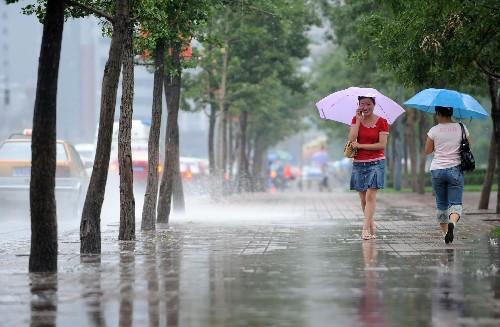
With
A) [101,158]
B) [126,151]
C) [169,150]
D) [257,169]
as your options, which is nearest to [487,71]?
[126,151]

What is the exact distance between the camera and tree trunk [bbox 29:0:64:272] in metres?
12.4

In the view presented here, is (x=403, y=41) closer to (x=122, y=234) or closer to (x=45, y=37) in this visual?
(x=122, y=234)

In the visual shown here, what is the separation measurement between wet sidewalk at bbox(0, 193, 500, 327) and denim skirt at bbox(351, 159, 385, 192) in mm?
755

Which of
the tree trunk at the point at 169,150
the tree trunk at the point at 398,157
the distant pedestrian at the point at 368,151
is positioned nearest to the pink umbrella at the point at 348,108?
the distant pedestrian at the point at 368,151

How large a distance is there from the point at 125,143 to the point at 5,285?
21.5 feet

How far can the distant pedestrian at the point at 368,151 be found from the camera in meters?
17.7

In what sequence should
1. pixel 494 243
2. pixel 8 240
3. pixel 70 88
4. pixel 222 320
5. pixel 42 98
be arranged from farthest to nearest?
1. pixel 70 88
2. pixel 8 240
3. pixel 494 243
4. pixel 42 98
5. pixel 222 320

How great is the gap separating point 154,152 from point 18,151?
24.2 feet

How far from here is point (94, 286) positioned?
11328 millimetres

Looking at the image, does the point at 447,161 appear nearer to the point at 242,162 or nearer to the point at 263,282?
the point at 263,282

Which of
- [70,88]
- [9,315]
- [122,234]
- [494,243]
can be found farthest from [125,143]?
[70,88]

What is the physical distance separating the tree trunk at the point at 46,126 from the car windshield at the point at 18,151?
51.2ft

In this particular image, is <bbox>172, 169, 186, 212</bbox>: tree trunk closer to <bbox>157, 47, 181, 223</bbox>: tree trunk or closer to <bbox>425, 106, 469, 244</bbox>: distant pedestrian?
<bbox>157, 47, 181, 223</bbox>: tree trunk

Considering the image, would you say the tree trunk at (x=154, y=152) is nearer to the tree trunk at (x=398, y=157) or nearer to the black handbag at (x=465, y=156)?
the black handbag at (x=465, y=156)
